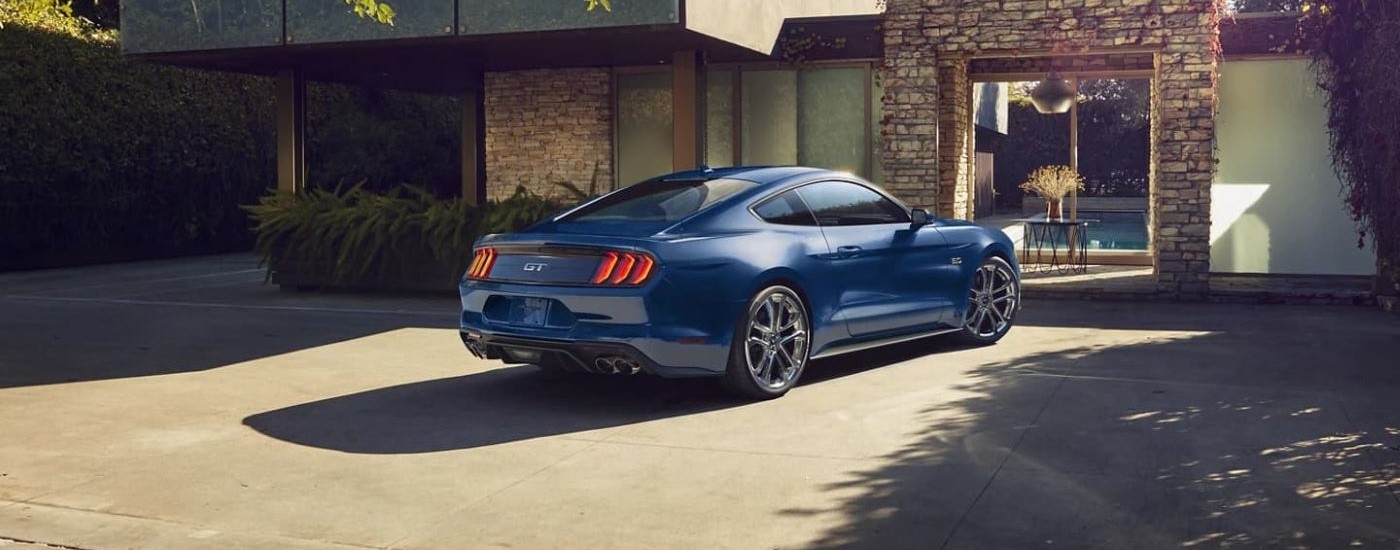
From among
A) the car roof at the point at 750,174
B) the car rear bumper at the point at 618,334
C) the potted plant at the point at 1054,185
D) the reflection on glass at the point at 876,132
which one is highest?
the reflection on glass at the point at 876,132

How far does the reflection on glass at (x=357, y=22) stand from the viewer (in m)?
14.1

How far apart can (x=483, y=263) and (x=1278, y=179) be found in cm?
1107

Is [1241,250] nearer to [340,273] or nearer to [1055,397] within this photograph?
[1055,397]

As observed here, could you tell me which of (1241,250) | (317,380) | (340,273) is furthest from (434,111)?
(317,380)

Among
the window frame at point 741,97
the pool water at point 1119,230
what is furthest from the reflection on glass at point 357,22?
the pool water at point 1119,230

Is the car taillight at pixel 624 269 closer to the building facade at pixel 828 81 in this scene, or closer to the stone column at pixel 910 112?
the building facade at pixel 828 81

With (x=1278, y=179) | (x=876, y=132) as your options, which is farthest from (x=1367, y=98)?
(x=876, y=132)

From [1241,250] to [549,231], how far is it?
1073 centimetres

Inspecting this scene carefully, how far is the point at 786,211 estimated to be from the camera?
8.53m

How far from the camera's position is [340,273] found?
50.3ft

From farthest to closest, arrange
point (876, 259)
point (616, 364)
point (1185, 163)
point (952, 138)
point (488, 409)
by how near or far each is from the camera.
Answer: point (952, 138) → point (1185, 163) → point (876, 259) → point (488, 409) → point (616, 364)

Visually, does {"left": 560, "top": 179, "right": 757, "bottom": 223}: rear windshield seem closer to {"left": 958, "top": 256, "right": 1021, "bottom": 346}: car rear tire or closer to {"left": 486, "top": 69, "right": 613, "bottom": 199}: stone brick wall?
{"left": 958, "top": 256, "right": 1021, "bottom": 346}: car rear tire

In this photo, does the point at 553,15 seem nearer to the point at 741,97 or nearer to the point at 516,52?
the point at 516,52

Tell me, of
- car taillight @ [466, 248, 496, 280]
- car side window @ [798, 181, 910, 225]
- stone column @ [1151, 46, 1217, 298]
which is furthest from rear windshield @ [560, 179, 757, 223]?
stone column @ [1151, 46, 1217, 298]
